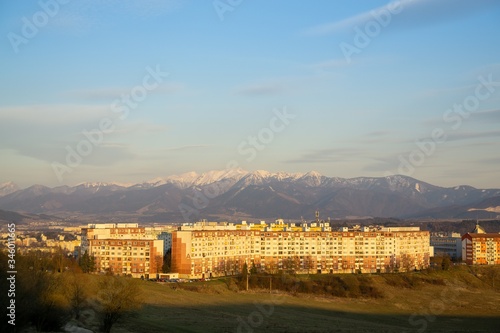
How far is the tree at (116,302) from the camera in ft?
102

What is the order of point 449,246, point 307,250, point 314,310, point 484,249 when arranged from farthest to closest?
1. point 449,246
2. point 484,249
3. point 307,250
4. point 314,310

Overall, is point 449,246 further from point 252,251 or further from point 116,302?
point 116,302

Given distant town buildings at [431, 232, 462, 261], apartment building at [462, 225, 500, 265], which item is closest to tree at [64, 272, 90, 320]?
apartment building at [462, 225, 500, 265]

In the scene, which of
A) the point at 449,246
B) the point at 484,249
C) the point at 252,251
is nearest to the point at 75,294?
the point at 252,251

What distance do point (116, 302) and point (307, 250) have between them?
56320 millimetres

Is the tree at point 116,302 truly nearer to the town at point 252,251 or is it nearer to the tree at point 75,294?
the tree at point 75,294

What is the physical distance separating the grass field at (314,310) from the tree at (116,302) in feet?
4.59

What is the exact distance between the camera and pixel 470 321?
166 feet

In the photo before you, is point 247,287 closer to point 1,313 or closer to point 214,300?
point 214,300

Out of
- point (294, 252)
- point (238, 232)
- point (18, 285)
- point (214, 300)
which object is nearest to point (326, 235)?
point (294, 252)

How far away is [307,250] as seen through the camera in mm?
85938

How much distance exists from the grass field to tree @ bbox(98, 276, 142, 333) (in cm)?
140

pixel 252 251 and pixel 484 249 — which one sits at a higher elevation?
pixel 252 251

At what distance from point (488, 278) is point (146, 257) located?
1407 inches
